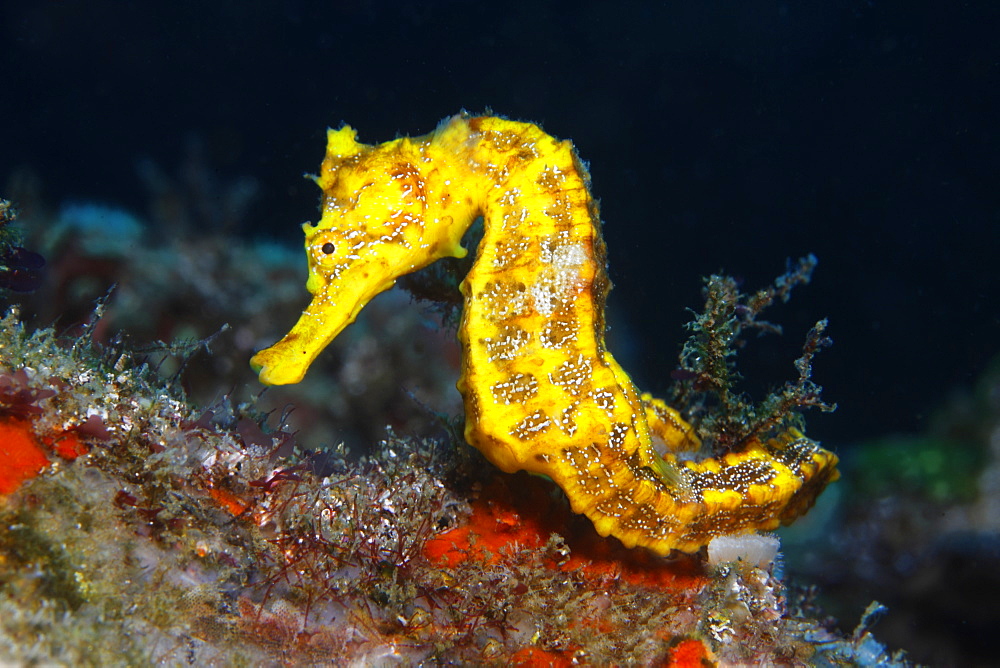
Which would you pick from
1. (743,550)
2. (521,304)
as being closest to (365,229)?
(521,304)

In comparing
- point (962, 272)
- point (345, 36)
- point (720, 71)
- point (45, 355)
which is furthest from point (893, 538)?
point (345, 36)

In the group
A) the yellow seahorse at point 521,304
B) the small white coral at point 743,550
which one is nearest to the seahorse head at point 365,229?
the yellow seahorse at point 521,304

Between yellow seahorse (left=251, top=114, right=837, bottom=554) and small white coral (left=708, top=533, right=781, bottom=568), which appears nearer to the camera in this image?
yellow seahorse (left=251, top=114, right=837, bottom=554)

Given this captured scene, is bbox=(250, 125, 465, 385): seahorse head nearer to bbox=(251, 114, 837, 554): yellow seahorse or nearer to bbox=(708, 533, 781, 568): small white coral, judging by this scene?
bbox=(251, 114, 837, 554): yellow seahorse

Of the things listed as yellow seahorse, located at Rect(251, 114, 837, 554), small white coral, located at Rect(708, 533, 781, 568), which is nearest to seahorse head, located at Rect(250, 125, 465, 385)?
yellow seahorse, located at Rect(251, 114, 837, 554)

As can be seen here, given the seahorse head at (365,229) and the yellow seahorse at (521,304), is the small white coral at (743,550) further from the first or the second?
the seahorse head at (365,229)

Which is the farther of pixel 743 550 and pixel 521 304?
pixel 743 550

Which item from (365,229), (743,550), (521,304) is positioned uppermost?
(365,229)

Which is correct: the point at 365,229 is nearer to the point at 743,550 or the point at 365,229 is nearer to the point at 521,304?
the point at 521,304

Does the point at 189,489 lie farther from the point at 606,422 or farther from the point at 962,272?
the point at 962,272
